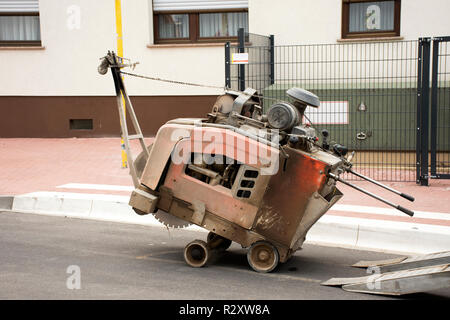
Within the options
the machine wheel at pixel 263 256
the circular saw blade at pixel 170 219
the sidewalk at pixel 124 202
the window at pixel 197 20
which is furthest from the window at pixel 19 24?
the machine wheel at pixel 263 256

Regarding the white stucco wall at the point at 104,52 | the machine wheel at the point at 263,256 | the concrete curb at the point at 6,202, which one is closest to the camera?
the machine wheel at the point at 263,256

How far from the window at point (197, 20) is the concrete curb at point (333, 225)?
22.0ft

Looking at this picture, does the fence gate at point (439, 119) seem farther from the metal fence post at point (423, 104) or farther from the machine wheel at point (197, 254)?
the machine wheel at point (197, 254)

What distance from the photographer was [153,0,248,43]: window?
14.1 meters

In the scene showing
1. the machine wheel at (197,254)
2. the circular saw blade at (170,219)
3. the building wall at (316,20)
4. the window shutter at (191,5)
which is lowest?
the machine wheel at (197,254)

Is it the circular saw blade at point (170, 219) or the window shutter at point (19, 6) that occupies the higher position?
the window shutter at point (19, 6)

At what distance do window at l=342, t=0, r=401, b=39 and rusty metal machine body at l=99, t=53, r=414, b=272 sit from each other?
7530 mm

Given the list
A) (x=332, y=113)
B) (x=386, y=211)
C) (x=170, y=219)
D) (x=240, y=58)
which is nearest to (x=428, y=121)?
(x=332, y=113)

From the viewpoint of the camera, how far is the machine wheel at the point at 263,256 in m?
5.62

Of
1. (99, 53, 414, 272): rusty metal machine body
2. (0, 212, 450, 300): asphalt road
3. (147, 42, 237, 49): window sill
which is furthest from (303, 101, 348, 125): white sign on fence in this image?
(99, 53, 414, 272): rusty metal machine body

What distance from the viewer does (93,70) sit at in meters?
14.4

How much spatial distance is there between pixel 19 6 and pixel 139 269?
36.6 feet

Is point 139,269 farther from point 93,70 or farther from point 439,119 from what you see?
point 93,70

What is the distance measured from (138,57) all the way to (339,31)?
468 centimetres
